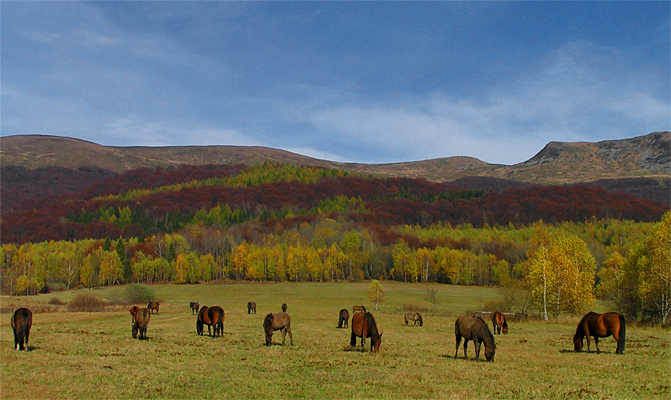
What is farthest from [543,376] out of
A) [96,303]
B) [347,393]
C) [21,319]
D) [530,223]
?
[530,223]

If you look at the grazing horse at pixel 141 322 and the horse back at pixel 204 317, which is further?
the horse back at pixel 204 317

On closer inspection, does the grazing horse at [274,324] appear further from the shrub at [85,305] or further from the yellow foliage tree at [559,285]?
the shrub at [85,305]

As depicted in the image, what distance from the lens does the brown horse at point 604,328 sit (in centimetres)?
2217

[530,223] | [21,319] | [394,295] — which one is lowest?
[394,295]

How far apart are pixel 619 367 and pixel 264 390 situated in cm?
1403

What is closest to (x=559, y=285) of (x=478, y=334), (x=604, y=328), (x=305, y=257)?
(x=604, y=328)

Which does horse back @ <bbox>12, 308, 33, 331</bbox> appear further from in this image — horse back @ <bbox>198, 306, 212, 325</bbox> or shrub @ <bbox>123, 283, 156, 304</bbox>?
shrub @ <bbox>123, 283, 156, 304</bbox>

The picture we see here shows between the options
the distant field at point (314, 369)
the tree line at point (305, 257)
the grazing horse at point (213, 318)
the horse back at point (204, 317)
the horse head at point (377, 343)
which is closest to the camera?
the distant field at point (314, 369)

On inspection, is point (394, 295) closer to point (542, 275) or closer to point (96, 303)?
point (542, 275)

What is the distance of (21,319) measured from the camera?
22234mm

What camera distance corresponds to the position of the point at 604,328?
22531mm

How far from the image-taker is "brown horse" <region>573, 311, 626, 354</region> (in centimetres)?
2217

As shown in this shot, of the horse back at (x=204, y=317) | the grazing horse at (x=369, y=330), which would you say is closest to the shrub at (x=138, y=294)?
the horse back at (x=204, y=317)

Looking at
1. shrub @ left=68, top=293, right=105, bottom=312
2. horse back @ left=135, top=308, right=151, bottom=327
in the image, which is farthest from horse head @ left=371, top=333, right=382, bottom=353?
shrub @ left=68, top=293, right=105, bottom=312
